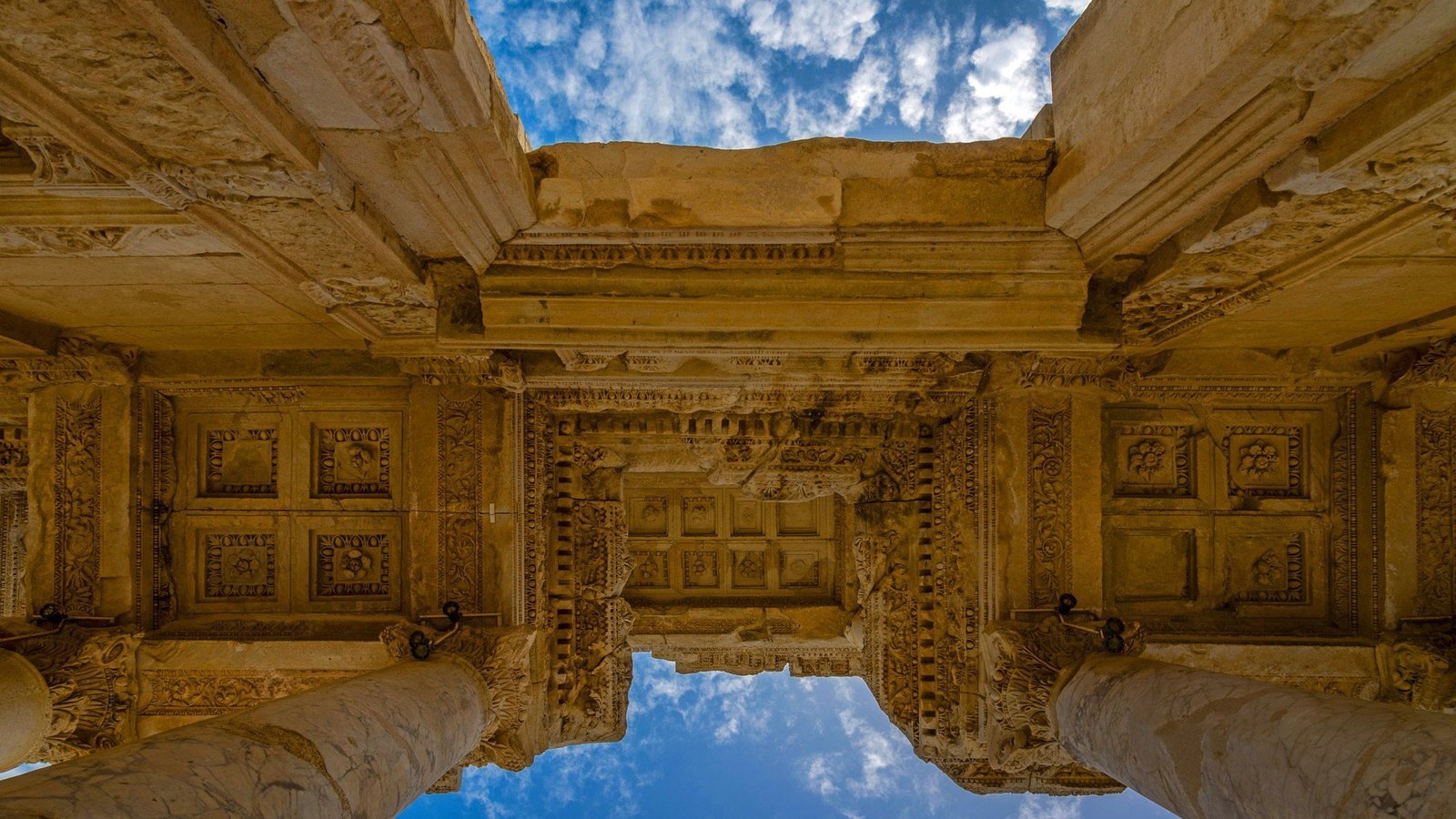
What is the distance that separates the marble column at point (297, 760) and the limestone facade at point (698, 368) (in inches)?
6.5

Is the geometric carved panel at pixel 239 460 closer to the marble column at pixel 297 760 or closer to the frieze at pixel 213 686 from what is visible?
the frieze at pixel 213 686

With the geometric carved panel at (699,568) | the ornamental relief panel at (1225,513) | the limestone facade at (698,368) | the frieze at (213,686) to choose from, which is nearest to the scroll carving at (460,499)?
the limestone facade at (698,368)

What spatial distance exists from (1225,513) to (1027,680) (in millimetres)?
2471

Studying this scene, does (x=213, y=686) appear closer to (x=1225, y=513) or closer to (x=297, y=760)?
(x=297, y=760)

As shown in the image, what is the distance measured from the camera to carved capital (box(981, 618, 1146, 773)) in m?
4.60

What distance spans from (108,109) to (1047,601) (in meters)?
5.84

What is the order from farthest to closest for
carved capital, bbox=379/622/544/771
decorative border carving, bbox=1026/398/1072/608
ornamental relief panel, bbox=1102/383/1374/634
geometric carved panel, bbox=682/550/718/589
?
geometric carved panel, bbox=682/550/718/589, ornamental relief panel, bbox=1102/383/1374/634, decorative border carving, bbox=1026/398/1072/608, carved capital, bbox=379/622/544/771

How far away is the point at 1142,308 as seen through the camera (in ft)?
12.9

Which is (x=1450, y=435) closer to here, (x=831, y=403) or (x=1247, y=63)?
(x=831, y=403)

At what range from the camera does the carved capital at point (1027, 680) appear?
460 cm

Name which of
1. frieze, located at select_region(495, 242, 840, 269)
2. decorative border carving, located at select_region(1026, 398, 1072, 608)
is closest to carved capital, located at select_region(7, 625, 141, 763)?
frieze, located at select_region(495, 242, 840, 269)

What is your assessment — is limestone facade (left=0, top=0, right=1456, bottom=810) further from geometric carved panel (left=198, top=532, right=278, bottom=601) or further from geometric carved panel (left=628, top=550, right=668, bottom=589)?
geometric carved panel (left=628, top=550, right=668, bottom=589)

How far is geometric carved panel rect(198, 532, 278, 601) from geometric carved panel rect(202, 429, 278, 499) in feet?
1.32

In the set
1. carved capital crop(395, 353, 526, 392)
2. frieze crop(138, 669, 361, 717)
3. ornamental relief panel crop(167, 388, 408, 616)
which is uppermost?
carved capital crop(395, 353, 526, 392)
